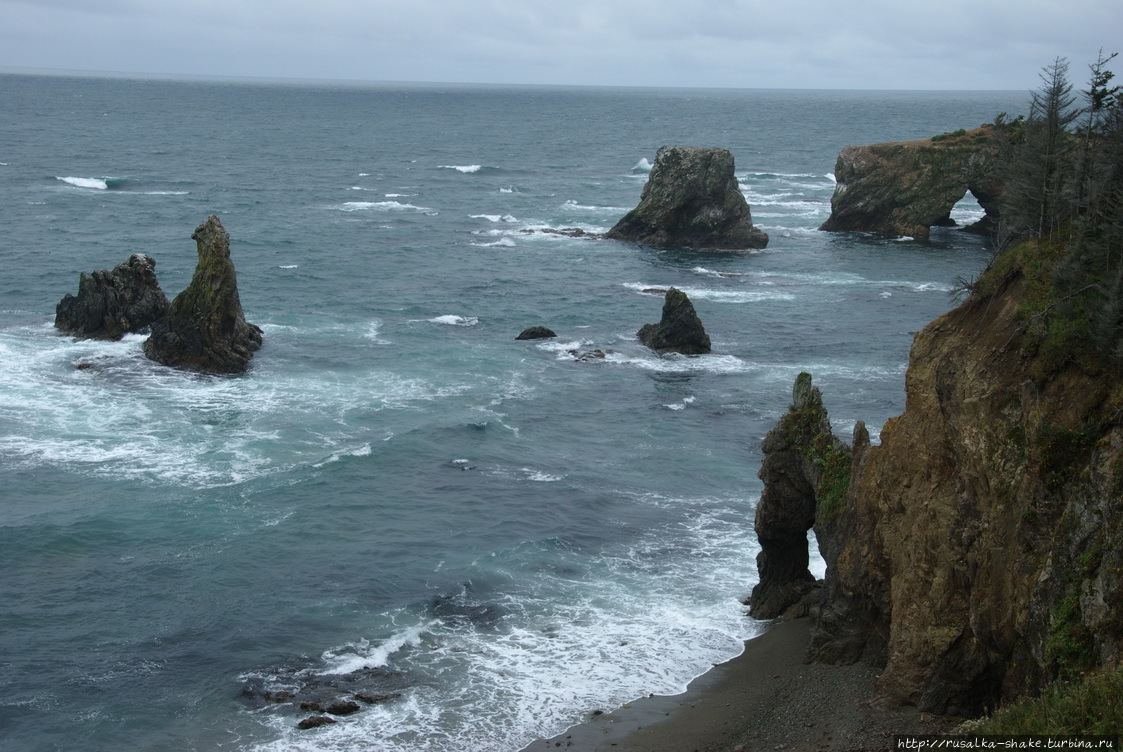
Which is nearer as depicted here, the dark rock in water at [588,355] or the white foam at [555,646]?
the white foam at [555,646]

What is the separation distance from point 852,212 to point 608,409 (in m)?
57.1

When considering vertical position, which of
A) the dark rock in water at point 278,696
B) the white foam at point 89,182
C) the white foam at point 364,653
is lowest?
the dark rock in water at point 278,696

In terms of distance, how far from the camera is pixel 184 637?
30484mm

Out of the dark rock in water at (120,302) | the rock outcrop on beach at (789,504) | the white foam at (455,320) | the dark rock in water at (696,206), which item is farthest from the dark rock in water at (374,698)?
the dark rock in water at (696,206)

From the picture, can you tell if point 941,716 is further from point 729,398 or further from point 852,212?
point 852,212

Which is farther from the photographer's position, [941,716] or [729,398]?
[729,398]

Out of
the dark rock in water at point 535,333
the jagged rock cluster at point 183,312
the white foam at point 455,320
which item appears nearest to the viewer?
the jagged rock cluster at point 183,312

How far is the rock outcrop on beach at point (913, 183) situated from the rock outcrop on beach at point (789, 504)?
6954 cm

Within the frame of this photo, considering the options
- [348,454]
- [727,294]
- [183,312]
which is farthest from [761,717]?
[727,294]

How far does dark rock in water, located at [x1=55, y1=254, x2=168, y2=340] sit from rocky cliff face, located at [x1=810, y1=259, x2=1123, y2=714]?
4377 cm

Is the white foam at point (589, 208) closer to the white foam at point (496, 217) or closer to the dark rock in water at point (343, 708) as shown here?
the white foam at point (496, 217)

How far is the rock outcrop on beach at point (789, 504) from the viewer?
31641 millimetres

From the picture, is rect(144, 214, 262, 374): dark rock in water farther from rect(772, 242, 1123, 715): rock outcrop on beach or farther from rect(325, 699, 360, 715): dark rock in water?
rect(772, 242, 1123, 715): rock outcrop on beach

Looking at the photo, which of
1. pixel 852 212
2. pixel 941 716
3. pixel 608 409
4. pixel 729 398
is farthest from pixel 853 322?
pixel 941 716
